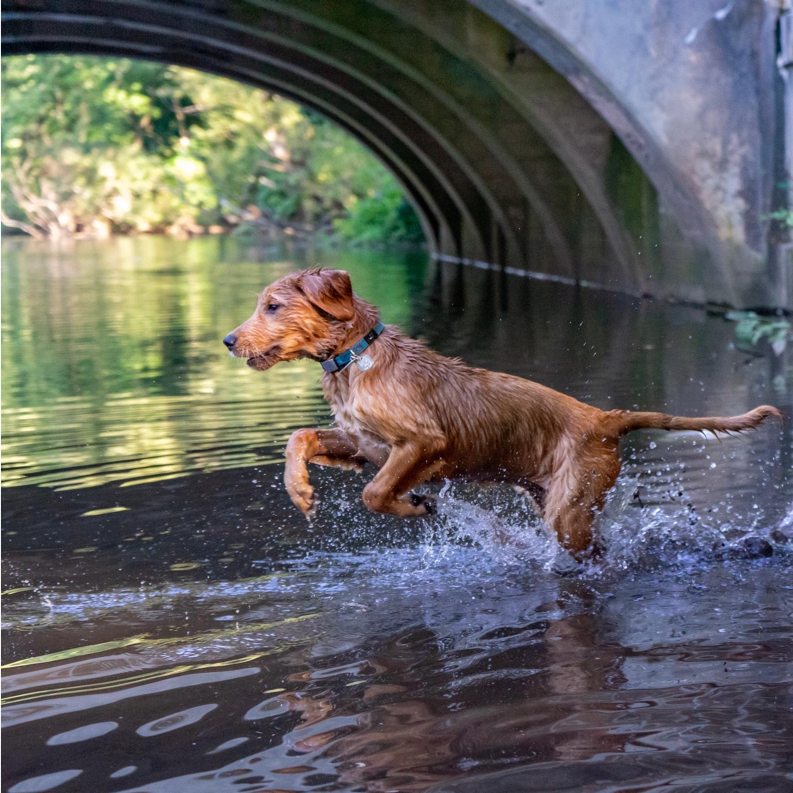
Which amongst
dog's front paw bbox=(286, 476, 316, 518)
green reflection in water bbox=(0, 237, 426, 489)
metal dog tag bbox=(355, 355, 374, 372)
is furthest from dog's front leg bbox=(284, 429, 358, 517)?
green reflection in water bbox=(0, 237, 426, 489)

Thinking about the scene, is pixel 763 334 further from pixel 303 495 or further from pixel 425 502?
pixel 303 495

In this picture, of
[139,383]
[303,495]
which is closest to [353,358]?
[303,495]

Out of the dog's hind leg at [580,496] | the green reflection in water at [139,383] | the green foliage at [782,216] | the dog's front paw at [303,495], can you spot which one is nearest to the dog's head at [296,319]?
the dog's front paw at [303,495]

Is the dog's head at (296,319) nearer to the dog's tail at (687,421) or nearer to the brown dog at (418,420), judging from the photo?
the brown dog at (418,420)

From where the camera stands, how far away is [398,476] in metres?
5.11

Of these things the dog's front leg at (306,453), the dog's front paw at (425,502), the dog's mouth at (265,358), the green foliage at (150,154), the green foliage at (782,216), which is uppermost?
the green foliage at (150,154)

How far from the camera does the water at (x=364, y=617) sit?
3.53 m

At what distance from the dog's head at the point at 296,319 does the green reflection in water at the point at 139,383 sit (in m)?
2.56

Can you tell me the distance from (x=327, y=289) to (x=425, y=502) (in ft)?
3.94

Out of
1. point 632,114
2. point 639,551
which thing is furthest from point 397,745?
point 632,114

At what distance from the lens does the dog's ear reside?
496 cm

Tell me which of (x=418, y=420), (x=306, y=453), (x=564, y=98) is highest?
(x=564, y=98)

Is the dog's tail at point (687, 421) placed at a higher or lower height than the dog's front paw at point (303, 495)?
higher

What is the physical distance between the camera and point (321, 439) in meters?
5.40
